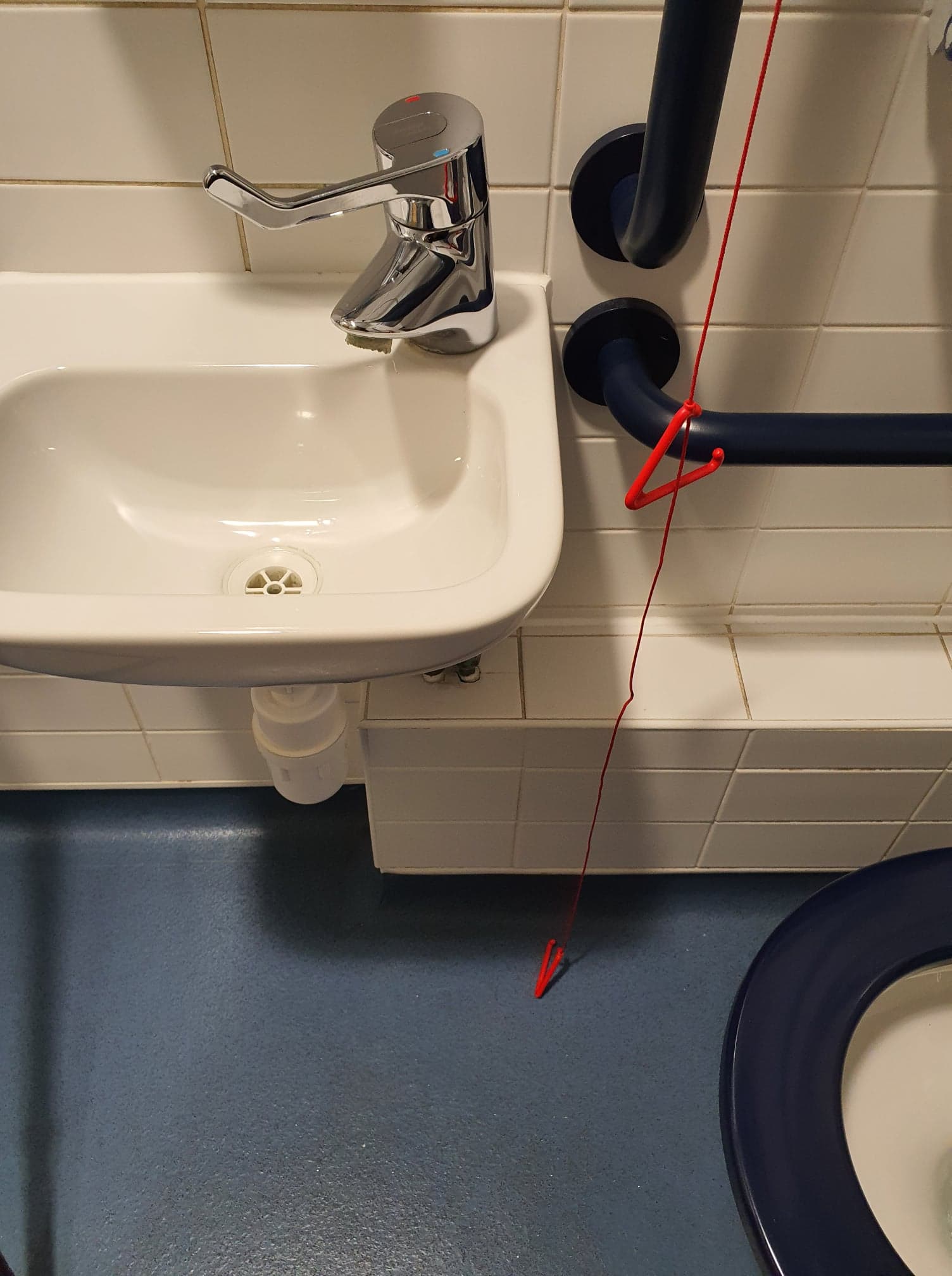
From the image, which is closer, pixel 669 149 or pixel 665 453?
pixel 669 149

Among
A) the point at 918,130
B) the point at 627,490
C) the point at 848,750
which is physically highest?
the point at 918,130

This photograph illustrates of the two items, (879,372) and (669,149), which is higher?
(669,149)

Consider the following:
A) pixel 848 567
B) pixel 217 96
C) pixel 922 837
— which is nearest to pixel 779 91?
pixel 217 96

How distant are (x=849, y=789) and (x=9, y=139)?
0.99 metres

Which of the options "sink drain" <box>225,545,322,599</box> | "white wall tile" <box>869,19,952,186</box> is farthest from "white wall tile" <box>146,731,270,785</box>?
"white wall tile" <box>869,19,952,186</box>

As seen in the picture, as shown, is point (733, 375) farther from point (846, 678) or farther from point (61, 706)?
point (61, 706)

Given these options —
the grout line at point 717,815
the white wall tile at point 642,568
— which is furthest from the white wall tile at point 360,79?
the grout line at point 717,815

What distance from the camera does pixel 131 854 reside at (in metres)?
1.25

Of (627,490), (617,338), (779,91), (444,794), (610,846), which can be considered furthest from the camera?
(610,846)

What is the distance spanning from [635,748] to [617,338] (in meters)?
0.42

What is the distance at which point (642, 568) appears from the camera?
982mm

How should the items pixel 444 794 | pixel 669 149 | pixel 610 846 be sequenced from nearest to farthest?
pixel 669 149, pixel 444 794, pixel 610 846

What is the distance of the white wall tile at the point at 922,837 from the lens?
1.10 meters

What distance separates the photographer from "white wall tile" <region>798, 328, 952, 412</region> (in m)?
0.79
